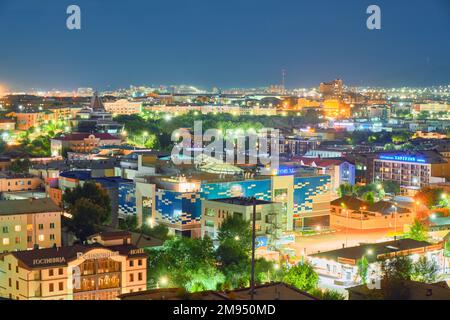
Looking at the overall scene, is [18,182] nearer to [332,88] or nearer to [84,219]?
[84,219]

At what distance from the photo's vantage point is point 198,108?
3155 centimetres

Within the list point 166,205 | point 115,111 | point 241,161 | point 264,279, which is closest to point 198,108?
point 115,111

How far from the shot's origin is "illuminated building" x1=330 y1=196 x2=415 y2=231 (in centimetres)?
866

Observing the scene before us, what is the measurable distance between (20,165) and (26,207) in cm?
512

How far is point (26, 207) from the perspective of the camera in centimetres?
686

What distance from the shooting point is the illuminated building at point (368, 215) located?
866cm

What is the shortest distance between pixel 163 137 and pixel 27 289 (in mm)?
12967

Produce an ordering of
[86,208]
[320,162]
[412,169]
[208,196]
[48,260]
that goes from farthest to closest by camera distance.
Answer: [412,169] < [320,162] < [208,196] < [86,208] < [48,260]

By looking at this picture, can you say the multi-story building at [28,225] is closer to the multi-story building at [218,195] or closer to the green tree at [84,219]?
the green tree at [84,219]

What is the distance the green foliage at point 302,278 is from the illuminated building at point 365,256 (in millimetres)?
631

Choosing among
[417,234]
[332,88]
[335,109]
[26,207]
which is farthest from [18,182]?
[332,88]

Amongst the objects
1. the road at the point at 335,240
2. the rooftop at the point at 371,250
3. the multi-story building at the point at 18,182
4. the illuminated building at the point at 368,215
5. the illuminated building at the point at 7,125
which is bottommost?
the road at the point at 335,240

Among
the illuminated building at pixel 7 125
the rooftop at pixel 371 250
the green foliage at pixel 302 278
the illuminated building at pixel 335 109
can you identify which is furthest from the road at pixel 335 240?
the illuminated building at pixel 335 109

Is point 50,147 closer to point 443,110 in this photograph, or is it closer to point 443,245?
point 443,245
